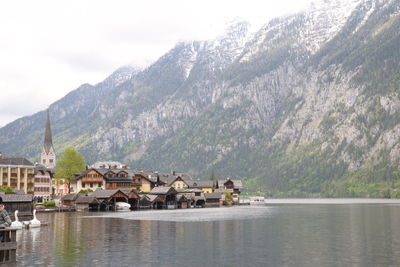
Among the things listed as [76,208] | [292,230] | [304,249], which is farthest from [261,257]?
[76,208]

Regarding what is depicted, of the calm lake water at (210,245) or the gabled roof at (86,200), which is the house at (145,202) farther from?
the calm lake water at (210,245)

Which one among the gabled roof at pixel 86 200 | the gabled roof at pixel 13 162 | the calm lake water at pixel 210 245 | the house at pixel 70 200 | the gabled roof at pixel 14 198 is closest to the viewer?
the calm lake water at pixel 210 245

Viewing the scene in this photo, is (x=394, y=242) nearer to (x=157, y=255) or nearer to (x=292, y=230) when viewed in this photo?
(x=292, y=230)

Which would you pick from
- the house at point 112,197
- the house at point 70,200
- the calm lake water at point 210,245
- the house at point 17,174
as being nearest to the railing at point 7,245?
the calm lake water at point 210,245

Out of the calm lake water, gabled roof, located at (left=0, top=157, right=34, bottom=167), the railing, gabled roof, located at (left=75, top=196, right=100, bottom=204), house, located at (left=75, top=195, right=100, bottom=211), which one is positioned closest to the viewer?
the railing

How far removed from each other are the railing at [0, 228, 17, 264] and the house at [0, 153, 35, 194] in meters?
129

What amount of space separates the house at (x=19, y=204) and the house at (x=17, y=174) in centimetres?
→ 4454

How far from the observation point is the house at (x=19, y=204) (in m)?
131

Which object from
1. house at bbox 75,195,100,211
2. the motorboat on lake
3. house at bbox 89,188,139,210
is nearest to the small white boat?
the motorboat on lake

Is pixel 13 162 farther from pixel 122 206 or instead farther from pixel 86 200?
pixel 122 206

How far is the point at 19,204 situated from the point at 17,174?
161 feet

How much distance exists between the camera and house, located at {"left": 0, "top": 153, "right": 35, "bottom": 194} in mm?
178375

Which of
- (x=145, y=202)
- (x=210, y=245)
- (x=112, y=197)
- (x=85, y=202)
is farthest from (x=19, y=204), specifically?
(x=210, y=245)

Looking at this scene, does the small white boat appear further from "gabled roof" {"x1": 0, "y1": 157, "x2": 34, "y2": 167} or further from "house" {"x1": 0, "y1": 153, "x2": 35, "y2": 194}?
"gabled roof" {"x1": 0, "y1": 157, "x2": 34, "y2": 167}
